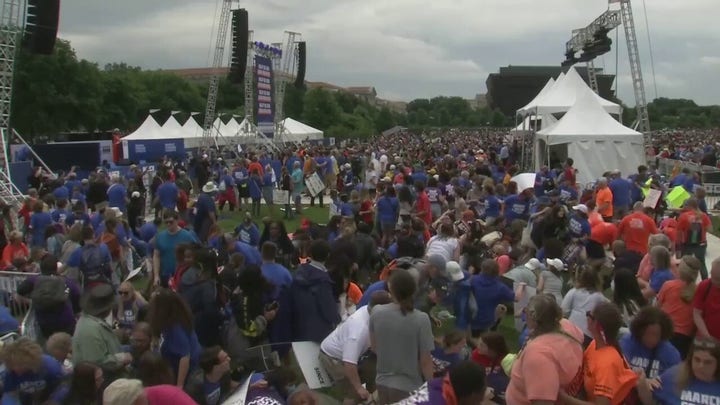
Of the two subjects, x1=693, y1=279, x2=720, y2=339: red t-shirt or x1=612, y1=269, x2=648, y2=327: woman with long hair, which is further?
x1=612, y1=269, x2=648, y2=327: woman with long hair

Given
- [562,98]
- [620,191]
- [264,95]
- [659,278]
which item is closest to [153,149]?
[264,95]

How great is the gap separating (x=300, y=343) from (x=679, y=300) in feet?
9.79

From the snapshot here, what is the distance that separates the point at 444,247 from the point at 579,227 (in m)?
2.17

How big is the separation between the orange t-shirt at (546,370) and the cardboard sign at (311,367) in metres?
2.02

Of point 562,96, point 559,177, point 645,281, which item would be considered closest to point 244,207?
point 559,177

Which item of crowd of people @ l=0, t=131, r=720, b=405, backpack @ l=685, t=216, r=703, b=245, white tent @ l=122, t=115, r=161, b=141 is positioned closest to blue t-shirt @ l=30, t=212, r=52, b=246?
crowd of people @ l=0, t=131, r=720, b=405

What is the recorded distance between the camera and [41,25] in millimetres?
22109

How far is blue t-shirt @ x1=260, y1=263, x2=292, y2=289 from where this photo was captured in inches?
262

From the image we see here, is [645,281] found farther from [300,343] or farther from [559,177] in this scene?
[559,177]

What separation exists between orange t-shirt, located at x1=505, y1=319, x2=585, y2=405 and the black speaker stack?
31.1 m

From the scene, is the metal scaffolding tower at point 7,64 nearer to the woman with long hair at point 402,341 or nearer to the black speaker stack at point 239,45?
the black speaker stack at point 239,45

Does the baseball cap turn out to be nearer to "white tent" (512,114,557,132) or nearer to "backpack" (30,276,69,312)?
"backpack" (30,276,69,312)

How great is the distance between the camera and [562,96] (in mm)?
27906

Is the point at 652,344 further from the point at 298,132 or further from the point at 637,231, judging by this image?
the point at 298,132
